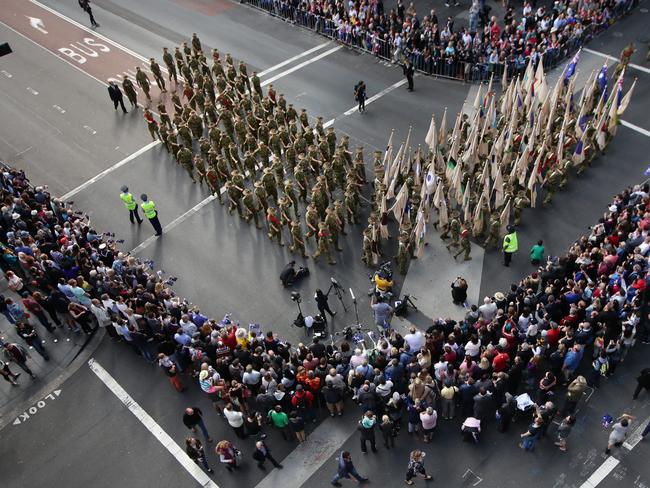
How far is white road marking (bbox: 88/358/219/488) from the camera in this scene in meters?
14.6

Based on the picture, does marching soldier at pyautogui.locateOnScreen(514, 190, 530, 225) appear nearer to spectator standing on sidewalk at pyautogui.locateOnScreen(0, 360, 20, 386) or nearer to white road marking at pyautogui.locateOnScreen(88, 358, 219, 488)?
white road marking at pyautogui.locateOnScreen(88, 358, 219, 488)

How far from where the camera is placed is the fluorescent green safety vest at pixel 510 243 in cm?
1789

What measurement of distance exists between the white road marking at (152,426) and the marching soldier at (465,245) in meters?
9.58

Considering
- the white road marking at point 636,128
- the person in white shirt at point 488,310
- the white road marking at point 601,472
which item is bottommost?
the white road marking at point 601,472

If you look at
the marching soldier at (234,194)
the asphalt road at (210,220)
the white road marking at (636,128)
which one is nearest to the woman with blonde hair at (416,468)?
the asphalt road at (210,220)

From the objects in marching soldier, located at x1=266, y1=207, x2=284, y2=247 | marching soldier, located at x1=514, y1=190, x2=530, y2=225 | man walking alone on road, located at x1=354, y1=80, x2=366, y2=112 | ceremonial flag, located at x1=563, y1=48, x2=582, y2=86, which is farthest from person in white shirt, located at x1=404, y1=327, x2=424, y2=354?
ceremonial flag, located at x1=563, y1=48, x2=582, y2=86

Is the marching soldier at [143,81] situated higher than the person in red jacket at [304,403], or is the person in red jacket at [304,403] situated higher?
the marching soldier at [143,81]

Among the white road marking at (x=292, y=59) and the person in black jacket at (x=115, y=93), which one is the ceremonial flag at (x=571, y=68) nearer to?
the white road marking at (x=292, y=59)

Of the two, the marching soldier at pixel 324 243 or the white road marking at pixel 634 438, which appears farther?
the marching soldier at pixel 324 243

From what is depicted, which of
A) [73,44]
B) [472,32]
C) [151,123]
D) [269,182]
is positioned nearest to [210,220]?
[269,182]

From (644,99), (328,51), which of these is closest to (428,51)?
(328,51)

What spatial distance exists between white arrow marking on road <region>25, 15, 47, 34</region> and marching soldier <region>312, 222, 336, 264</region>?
2334 centimetres

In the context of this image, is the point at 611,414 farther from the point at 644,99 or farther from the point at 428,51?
the point at 428,51

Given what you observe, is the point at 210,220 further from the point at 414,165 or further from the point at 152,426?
the point at 152,426
